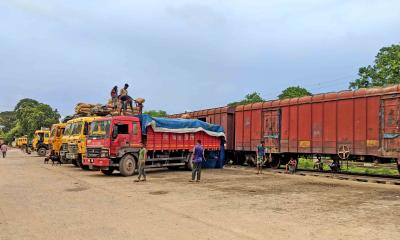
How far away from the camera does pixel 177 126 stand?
19.4m

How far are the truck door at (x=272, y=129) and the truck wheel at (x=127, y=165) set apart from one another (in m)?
7.60

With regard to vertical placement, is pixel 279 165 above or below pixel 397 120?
below

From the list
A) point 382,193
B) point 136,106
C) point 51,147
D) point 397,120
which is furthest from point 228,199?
point 51,147

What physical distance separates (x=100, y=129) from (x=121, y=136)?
0.99 m

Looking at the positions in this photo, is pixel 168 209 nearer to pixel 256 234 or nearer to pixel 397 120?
pixel 256 234

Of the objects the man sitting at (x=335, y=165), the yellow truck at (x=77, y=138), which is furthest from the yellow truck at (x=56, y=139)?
the man sitting at (x=335, y=165)

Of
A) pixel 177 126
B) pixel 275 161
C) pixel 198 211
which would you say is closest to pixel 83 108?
pixel 177 126

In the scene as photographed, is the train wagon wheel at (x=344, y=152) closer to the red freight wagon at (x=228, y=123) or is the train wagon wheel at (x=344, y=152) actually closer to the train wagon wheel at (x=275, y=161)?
the train wagon wheel at (x=275, y=161)

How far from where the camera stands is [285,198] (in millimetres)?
10656

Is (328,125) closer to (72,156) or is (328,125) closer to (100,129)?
(100,129)

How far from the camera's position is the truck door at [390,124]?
1494cm

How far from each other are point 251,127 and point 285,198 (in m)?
11.9

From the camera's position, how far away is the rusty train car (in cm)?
1542

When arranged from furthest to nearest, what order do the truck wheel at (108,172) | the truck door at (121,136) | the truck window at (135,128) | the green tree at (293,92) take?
the green tree at (293,92), the truck wheel at (108,172), the truck window at (135,128), the truck door at (121,136)
